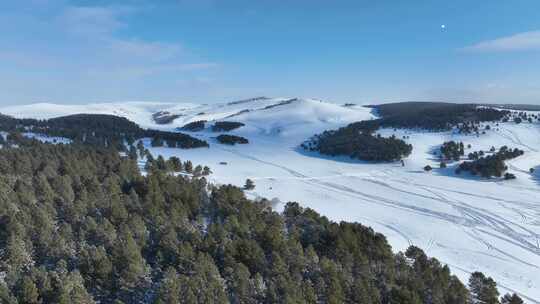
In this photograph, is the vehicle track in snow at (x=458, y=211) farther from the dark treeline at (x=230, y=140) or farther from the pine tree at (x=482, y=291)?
the dark treeline at (x=230, y=140)

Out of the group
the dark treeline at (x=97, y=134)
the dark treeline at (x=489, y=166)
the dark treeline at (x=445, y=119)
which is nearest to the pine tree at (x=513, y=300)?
the dark treeline at (x=489, y=166)

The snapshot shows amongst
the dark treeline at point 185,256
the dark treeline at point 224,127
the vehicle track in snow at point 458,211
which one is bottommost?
the vehicle track in snow at point 458,211

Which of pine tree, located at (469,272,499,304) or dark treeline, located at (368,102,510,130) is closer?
pine tree, located at (469,272,499,304)

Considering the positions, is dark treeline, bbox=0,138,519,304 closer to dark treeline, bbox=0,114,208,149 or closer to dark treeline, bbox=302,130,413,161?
dark treeline, bbox=0,114,208,149

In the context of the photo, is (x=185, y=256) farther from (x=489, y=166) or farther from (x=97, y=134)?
(x=97, y=134)

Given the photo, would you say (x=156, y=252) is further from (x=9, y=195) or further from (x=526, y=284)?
(x=526, y=284)

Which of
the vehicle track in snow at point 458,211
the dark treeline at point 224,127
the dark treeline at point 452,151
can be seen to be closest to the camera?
the vehicle track in snow at point 458,211

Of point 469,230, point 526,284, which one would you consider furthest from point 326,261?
point 469,230

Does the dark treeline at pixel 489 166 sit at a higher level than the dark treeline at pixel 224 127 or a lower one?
lower

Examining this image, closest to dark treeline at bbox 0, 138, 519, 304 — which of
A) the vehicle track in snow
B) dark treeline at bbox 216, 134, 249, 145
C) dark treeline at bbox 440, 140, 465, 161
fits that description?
the vehicle track in snow
